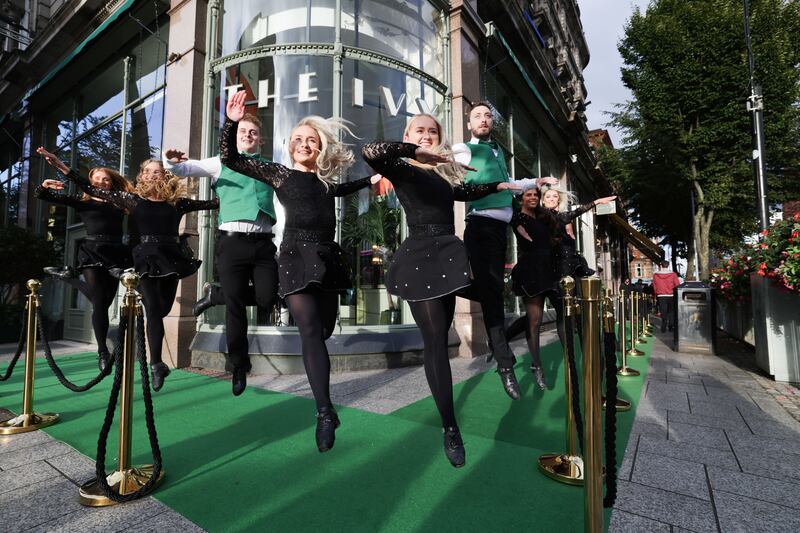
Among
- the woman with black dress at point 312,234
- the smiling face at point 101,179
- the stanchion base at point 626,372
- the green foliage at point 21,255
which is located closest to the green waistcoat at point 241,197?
the woman with black dress at point 312,234

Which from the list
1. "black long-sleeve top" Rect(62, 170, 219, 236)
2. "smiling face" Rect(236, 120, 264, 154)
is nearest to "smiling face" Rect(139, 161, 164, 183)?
"black long-sleeve top" Rect(62, 170, 219, 236)

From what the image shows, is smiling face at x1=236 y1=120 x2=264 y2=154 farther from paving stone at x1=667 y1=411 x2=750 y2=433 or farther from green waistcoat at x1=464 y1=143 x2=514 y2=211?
paving stone at x1=667 y1=411 x2=750 y2=433

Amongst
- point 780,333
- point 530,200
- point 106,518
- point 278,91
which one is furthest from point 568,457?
A: point 278,91

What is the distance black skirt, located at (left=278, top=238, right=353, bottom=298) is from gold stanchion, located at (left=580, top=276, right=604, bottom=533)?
1414mm

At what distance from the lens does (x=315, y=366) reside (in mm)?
2371

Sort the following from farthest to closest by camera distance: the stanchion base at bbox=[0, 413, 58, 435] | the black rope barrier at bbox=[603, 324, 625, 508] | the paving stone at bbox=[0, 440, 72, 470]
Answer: the stanchion base at bbox=[0, 413, 58, 435]
the paving stone at bbox=[0, 440, 72, 470]
the black rope barrier at bbox=[603, 324, 625, 508]

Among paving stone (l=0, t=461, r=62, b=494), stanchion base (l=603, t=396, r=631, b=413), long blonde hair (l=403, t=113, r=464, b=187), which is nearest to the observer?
paving stone (l=0, t=461, r=62, b=494)

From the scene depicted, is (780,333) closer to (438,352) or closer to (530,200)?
(530,200)

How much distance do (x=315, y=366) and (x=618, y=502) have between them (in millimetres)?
1725

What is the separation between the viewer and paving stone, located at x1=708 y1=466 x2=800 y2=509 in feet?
7.02

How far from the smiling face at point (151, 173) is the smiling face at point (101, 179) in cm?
102

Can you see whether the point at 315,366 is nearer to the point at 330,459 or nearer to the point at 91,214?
the point at 330,459

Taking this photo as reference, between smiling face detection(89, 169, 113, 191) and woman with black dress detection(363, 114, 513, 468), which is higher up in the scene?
smiling face detection(89, 169, 113, 191)

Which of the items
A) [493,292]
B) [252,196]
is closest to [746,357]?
[493,292]
